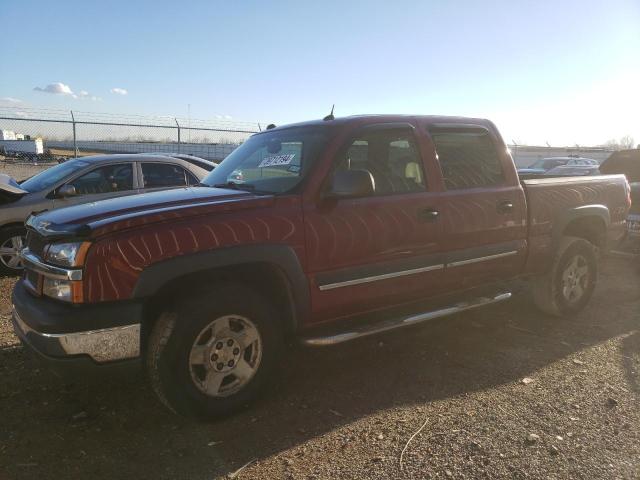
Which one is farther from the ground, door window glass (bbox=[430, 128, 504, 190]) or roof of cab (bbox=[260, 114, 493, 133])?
roof of cab (bbox=[260, 114, 493, 133])

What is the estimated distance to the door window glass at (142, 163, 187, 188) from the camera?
7.11 meters

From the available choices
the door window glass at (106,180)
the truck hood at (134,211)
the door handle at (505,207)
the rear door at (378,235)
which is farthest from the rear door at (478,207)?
the door window glass at (106,180)

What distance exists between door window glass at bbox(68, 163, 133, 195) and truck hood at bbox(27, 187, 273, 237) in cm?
344

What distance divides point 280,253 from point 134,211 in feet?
3.05

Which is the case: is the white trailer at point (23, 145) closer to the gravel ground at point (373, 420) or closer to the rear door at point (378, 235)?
the gravel ground at point (373, 420)

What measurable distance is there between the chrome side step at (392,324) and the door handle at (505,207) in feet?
2.51

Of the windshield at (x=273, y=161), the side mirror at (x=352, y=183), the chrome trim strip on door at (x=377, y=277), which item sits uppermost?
the windshield at (x=273, y=161)

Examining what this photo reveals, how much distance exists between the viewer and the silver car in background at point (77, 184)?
6.28m

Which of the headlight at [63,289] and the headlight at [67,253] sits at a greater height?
the headlight at [67,253]

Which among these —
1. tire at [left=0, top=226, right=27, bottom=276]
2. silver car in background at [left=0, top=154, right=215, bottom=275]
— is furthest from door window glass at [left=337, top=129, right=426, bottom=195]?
tire at [left=0, top=226, right=27, bottom=276]

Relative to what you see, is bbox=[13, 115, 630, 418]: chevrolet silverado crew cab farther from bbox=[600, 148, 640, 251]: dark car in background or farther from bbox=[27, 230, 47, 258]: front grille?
bbox=[600, 148, 640, 251]: dark car in background

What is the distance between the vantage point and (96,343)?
106 inches

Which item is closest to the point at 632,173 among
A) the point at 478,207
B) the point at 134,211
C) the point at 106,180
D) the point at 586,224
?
the point at 586,224

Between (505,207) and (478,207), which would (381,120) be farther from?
(505,207)
